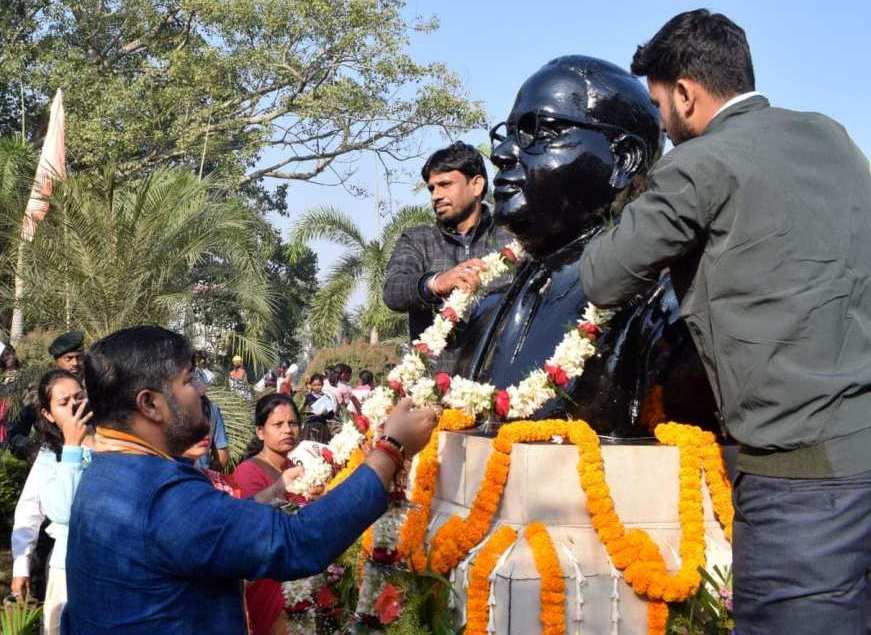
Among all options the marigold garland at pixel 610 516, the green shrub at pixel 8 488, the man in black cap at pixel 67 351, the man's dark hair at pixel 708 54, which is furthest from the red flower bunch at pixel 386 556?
the green shrub at pixel 8 488

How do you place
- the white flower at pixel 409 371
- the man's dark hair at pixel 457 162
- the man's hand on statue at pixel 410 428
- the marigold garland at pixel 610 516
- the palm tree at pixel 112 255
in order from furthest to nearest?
1. the palm tree at pixel 112 255
2. the man's dark hair at pixel 457 162
3. the white flower at pixel 409 371
4. the marigold garland at pixel 610 516
5. the man's hand on statue at pixel 410 428

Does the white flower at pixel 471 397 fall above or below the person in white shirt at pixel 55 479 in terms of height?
above

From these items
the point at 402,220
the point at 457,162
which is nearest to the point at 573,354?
the point at 457,162

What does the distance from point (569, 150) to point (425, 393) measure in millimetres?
1005

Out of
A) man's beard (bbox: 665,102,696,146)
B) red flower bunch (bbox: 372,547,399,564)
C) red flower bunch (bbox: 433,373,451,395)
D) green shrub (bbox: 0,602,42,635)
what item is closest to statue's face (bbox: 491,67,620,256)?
red flower bunch (bbox: 433,373,451,395)

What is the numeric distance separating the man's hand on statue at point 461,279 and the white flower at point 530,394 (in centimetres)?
69

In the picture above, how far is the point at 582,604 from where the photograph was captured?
3.33m

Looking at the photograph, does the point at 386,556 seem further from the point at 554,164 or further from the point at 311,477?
the point at 554,164

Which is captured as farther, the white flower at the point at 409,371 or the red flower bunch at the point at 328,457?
the red flower bunch at the point at 328,457

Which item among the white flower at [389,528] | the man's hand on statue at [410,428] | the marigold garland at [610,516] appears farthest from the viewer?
the white flower at [389,528]

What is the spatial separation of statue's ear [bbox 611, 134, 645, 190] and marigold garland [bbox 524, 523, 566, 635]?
136 cm

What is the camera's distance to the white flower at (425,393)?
12.2 ft

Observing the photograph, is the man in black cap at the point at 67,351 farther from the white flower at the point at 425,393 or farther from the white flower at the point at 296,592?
the white flower at the point at 425,393

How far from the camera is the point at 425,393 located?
3.74 meters
